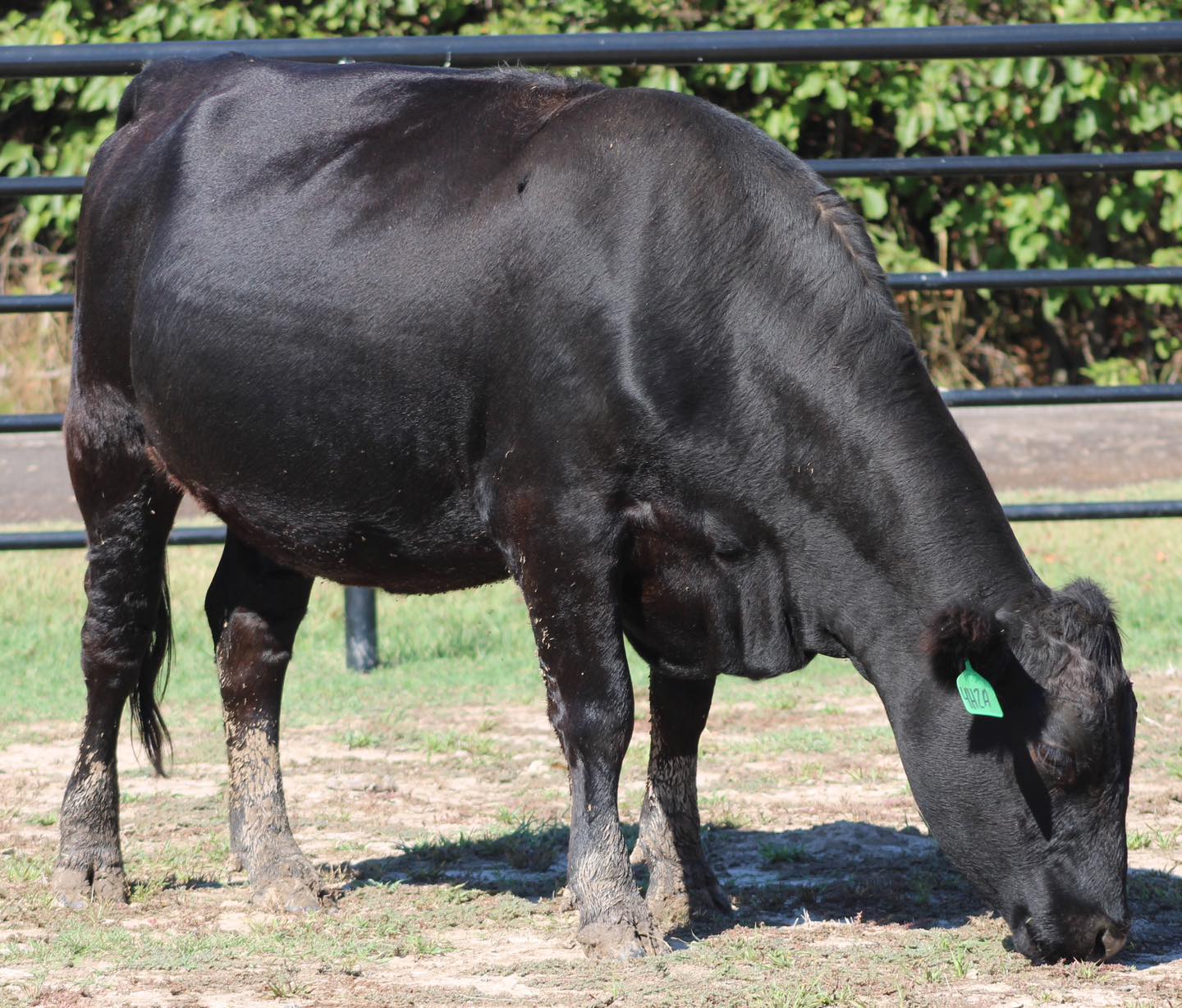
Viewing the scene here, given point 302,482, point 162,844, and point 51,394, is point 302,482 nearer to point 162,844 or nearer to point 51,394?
point 162,844

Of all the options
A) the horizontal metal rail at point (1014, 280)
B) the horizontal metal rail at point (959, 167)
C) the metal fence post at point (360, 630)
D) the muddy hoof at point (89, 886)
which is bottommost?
the metal fence post at point (360, 630)

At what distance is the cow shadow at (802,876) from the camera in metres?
3.74

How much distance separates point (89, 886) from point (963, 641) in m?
2.01

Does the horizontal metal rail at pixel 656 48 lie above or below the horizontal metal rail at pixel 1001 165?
above

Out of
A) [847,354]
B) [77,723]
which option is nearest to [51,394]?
[77,723]

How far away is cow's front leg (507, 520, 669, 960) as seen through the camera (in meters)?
3.40

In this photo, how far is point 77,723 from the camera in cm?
556

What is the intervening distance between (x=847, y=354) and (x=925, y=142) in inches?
295

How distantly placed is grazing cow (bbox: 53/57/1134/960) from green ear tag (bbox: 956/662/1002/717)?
0.20 ft

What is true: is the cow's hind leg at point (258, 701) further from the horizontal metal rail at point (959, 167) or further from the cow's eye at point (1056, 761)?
the horizontal metal rail at point (959, 167)

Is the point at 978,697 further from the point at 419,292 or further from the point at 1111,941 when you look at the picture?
the point at 419,292

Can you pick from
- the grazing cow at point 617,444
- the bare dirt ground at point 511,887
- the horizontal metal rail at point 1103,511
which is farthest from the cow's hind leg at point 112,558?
the horizontal metal rail at point 1103,511

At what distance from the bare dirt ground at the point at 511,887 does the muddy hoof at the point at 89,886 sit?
0.04 metres

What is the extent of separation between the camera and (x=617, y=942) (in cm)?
339
